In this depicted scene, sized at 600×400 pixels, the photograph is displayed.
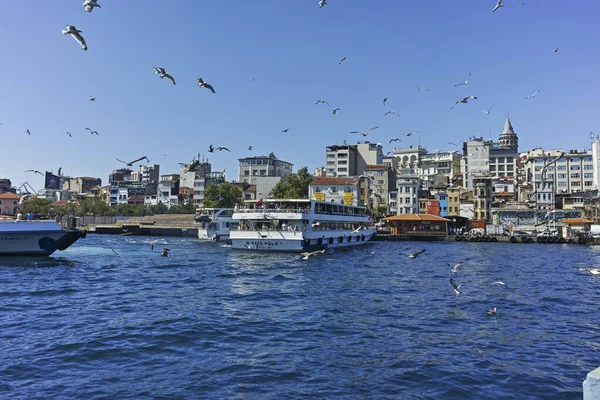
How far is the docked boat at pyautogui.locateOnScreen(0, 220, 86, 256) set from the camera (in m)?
31.7

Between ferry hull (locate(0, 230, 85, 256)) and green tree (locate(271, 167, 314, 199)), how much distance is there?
50885mm

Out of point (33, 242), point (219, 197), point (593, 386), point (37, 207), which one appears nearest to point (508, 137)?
point (219, 197)

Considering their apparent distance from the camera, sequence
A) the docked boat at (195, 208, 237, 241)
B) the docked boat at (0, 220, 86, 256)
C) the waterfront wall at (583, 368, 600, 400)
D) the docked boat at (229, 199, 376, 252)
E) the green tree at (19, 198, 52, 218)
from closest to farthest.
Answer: the waterfront wall at (583, 368, 600, 400)
the docked boat at (0, 220, 86, 256)
the docked boat at (229, 199, 376, 252)
the docked boat at (195, 208, 237, 241)
the green tree at (19, 198, 52, 218)

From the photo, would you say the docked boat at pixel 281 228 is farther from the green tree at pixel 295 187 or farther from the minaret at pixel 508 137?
the minaret at pixel 508 137

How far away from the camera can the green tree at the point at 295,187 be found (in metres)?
83.0

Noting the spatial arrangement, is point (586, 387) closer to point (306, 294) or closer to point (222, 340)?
point (222, 340)

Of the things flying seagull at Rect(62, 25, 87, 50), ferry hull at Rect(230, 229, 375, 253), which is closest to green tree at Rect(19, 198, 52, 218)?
ferry hull at Rect(230, 229, 375, 253)

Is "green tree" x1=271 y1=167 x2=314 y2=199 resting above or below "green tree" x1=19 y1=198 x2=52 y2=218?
above

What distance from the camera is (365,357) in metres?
10.4

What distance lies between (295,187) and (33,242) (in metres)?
56.4

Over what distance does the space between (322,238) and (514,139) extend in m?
122

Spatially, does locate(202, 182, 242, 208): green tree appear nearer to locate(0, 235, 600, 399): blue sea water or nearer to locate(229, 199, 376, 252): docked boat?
locate(229, 199, 376, 252): docked boat

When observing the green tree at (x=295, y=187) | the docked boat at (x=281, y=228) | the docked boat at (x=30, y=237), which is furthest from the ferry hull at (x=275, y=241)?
the green tree at (x=295, y=187)

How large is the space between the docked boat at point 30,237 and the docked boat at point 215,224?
28.4 meters
